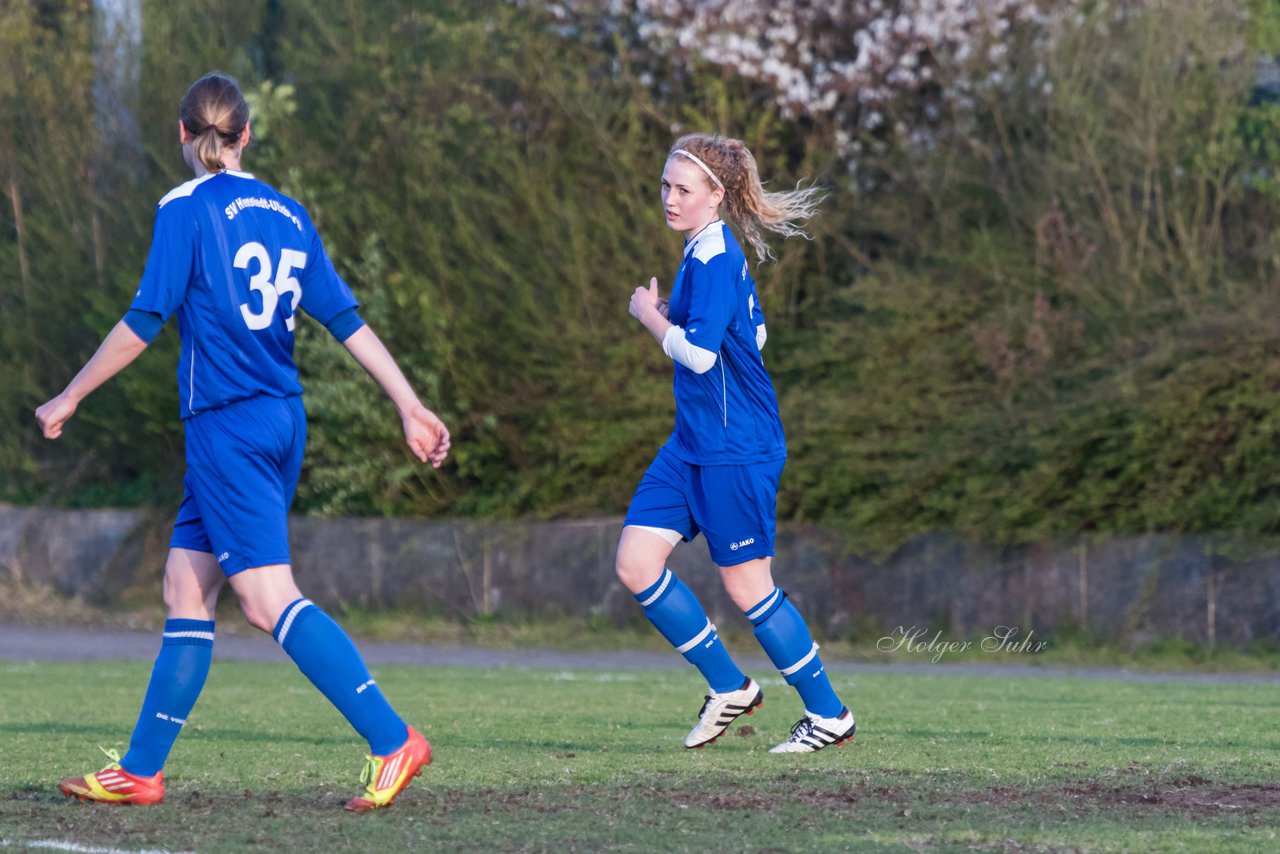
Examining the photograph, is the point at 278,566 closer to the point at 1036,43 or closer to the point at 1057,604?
the point at 1057,604

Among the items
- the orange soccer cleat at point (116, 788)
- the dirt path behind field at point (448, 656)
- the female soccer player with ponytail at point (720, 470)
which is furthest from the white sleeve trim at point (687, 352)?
the dirt path behind field at point (448, 656)

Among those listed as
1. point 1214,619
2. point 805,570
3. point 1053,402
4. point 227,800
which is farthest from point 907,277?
point 227,800

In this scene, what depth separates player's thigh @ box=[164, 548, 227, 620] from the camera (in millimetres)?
5410

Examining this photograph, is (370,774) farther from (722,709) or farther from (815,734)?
(815,734)

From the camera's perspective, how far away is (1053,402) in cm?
1406

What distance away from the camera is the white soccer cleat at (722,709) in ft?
22.1

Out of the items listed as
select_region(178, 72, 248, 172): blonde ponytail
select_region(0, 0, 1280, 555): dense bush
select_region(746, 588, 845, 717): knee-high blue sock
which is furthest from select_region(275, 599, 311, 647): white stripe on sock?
select_region(0, 0, 1280, 555): dense bush

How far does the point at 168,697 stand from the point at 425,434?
1.15 metres

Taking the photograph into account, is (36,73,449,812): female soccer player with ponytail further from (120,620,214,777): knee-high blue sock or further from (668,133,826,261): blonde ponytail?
(668,133,826,261): blonde ponytail

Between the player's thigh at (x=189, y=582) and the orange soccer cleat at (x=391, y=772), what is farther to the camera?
the player's thigh at (x=189, y=582)

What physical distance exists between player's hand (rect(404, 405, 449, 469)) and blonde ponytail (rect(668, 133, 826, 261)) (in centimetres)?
189

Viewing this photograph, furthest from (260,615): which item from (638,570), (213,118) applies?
(638,570)

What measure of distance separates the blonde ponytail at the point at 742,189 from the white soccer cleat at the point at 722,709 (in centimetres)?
167

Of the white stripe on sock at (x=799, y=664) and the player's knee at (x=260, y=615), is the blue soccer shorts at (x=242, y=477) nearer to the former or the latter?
the player's knee at (x=260, y=615)
